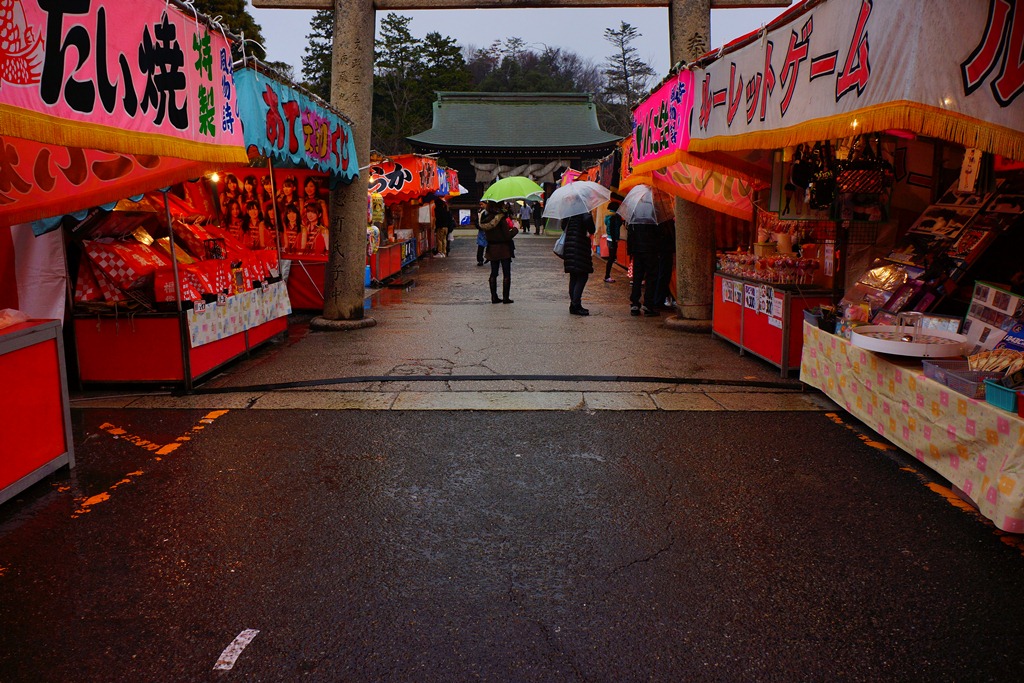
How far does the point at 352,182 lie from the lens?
10.5 meters

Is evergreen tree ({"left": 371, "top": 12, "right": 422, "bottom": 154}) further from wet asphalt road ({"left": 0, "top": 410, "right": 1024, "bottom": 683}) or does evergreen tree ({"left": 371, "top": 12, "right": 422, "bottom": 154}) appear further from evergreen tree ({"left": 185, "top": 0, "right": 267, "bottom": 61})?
wet asphalt road ({"left": 0, "top": 410, "right": 1024, "bottom": 683})

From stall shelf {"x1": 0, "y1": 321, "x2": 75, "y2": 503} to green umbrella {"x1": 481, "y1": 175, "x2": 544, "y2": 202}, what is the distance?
34.6ft

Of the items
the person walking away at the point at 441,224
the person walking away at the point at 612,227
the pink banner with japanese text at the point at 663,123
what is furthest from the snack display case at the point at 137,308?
the person walking away at the point at 441,224

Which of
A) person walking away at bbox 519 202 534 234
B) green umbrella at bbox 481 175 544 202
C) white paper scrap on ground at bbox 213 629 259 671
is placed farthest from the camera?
person walking away at bbox 519 202 534 234

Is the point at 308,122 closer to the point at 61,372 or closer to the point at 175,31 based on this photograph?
the point at 175,31

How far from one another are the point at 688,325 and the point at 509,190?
21.6 feet

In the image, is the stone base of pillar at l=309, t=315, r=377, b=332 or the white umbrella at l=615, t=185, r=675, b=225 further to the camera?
the white umbrella at l=615, t=185, r=675, b=225

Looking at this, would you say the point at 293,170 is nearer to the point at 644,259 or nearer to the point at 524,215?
the point at 644,259

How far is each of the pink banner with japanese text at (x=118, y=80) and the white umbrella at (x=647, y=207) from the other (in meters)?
6.58

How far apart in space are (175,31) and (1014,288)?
5.86 m

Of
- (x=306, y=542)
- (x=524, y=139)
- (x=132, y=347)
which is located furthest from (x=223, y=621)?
(x=524, y=139)

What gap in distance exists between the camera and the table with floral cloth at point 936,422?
12.6 feet

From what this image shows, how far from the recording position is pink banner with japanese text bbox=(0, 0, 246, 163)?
3.66m

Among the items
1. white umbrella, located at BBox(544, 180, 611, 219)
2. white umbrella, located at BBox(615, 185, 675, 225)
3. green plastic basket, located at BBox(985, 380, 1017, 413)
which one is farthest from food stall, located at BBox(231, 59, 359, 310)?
green plastic basket, located at BBox(985, 380, 1017, 413)
